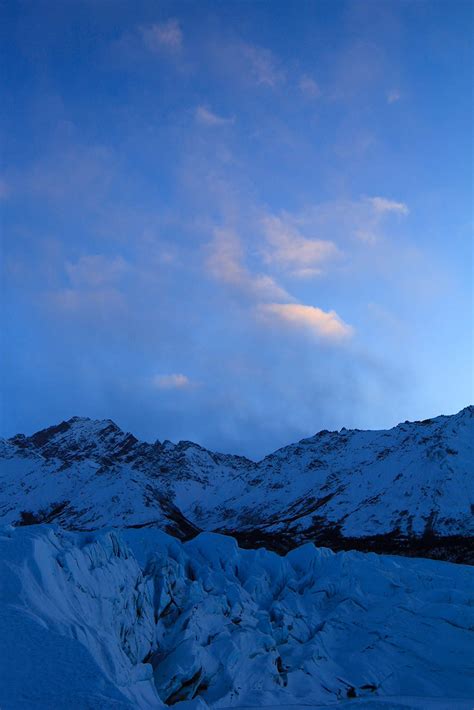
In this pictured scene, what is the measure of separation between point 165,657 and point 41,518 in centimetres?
12233

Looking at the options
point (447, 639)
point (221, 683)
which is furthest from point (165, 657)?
point (447, 639)

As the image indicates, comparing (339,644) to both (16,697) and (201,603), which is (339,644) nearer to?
(201,603)

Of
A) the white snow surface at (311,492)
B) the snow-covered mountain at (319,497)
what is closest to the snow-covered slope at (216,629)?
the snow-covered mountain at (319,497)

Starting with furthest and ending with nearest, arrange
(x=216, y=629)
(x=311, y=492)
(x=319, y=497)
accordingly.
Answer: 1. (x=311, y=492)
2. (x=319, y=497)
3. (x=216, y=629)

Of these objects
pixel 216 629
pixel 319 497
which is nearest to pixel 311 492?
pixel 319 497

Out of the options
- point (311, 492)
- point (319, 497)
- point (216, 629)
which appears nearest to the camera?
point (216, 629)

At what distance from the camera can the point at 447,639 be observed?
1244 inches

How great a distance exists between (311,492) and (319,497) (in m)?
7.00

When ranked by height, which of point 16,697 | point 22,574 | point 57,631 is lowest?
point 16,697

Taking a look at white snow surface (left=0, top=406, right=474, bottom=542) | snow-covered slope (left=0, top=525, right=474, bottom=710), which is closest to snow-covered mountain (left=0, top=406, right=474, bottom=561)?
white snow surface (left=0, top=406, right=474, bottom=542)

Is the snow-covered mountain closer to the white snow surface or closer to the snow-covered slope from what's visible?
the white snow surface

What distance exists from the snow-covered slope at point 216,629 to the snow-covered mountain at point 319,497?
46.4m

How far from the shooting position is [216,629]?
29531 millimetres

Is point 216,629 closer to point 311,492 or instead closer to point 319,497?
point 319,497
